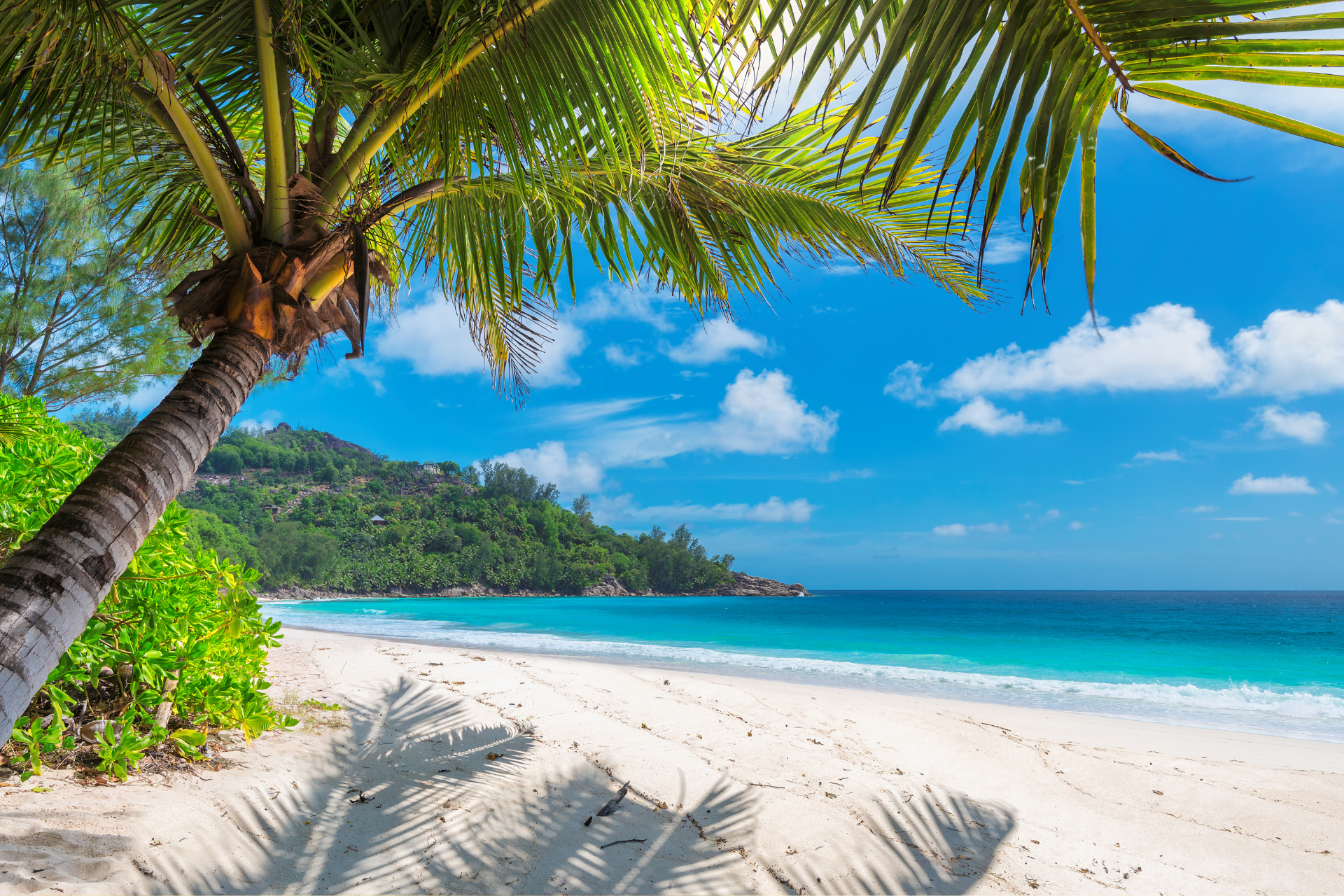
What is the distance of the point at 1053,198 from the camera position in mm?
1213

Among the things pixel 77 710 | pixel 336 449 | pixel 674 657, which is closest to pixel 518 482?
pixel 336 449

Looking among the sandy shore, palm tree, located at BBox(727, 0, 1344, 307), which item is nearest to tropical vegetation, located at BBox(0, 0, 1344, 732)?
palm tree, located at BBox(727, 0, 1344, 307)

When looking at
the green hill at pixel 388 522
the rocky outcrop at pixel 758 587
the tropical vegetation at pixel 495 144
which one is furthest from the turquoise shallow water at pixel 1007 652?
the rocky outcrop at pixel 758 587

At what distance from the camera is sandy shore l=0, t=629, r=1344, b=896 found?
7.16ft

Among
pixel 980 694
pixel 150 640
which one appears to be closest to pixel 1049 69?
pixel 150 640

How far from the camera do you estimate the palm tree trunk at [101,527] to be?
5.05ft

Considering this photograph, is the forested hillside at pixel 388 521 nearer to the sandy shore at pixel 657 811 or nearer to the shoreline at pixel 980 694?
the shoreline at pixel 980 694

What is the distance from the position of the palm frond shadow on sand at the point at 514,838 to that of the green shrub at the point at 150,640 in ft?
1.62

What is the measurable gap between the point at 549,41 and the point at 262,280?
129cm

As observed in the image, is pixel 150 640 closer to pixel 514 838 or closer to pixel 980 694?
pixel 514 838

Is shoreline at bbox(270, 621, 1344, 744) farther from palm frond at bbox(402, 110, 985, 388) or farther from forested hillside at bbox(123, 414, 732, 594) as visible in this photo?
forested hillside at bbox(123, 414, 732, 594)

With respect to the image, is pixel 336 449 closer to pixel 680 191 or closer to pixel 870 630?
pixel 870 630

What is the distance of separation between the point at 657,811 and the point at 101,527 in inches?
89.4

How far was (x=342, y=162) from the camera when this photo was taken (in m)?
2.54
